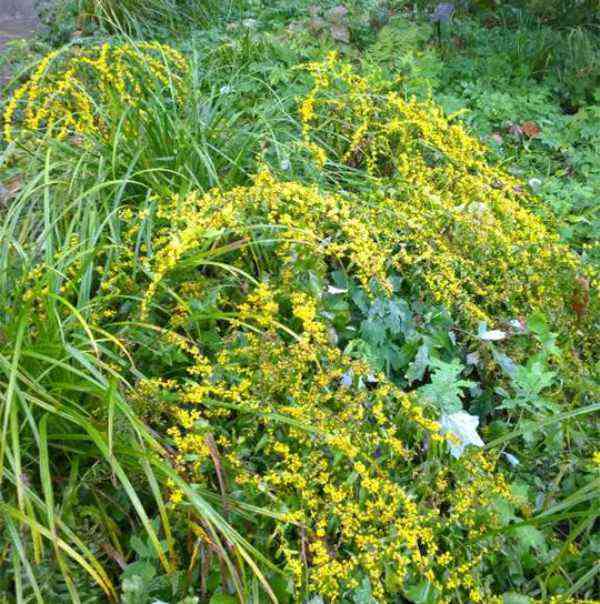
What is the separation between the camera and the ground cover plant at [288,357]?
77.1 inches

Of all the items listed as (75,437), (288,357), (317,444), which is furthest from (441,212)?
(75,437)

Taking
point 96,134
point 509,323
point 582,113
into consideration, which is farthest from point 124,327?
point 582,113

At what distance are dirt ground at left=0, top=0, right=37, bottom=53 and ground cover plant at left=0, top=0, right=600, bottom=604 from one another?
279 cm

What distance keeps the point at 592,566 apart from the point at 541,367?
0.62 m

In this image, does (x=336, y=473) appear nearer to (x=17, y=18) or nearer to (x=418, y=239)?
(x=418, y=239)

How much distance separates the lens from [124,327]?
7.59 ft

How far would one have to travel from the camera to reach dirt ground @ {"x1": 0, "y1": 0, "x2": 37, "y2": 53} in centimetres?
606

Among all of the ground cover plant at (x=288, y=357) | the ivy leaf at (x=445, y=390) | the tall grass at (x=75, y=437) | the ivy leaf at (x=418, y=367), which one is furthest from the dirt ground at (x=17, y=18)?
the ivy leaf at (x=445, y=390)

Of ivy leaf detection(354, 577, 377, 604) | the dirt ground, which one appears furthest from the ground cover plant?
the dirt ground

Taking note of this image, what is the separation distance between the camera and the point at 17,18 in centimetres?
647

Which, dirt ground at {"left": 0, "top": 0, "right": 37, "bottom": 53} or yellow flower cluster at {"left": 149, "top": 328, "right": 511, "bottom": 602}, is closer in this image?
yellow flower cluster at {"left": 149, "top": 328, "right": 511, "bottom": 602}

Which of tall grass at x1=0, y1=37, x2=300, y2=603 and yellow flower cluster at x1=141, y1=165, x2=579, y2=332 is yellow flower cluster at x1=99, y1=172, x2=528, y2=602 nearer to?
yellow flower cluster at x1=141, y1=165, x2=579, y2=332

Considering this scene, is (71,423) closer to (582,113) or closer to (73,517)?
(73,517)

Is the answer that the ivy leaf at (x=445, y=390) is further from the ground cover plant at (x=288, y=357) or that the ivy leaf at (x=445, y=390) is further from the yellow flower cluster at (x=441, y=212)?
the yellow flower cluster at (x=441, y=212)
